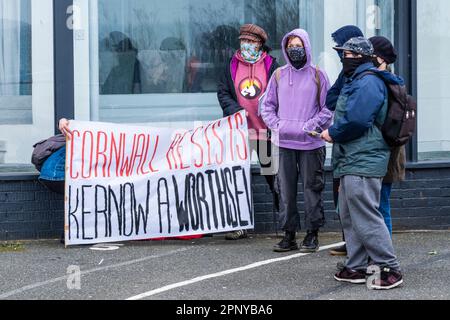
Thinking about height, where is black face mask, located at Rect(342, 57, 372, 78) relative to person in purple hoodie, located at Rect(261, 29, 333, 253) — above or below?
above

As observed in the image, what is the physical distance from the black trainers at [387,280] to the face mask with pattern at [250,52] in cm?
268

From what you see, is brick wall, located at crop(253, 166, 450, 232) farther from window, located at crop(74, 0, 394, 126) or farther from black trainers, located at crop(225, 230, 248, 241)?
window, located at crop(74, 0, 394, 126)

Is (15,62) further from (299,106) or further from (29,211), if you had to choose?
(299,106)

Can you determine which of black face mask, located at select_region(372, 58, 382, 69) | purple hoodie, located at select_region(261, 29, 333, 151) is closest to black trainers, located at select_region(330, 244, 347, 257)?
purple hoodie, located at select_region(261, 29, 333, 151)

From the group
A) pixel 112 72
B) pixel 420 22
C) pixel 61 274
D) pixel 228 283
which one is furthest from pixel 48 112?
pixel 420 22

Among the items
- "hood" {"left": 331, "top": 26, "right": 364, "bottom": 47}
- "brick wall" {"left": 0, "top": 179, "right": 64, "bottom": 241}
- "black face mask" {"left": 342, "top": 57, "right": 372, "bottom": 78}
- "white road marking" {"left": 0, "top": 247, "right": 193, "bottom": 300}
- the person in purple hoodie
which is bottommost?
"white road marking" {"left": 0, "top": 247, "right": 193, "bottom": 300}

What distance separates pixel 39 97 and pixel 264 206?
2328 mm

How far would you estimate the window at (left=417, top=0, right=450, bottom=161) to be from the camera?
33.4 ft

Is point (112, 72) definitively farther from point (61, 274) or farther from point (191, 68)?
point (61, 274)

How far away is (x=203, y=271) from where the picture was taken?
796cm

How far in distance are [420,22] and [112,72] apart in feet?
9.95

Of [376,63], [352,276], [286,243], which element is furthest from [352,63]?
[286,243]

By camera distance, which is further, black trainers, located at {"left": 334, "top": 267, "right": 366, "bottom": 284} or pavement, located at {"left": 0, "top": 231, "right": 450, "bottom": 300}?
black trainers, located at {"left": 334, "top": 267, "right": 366, "bottom": 284}

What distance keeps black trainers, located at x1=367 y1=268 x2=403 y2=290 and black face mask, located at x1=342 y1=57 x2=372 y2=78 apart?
4.58 ft
